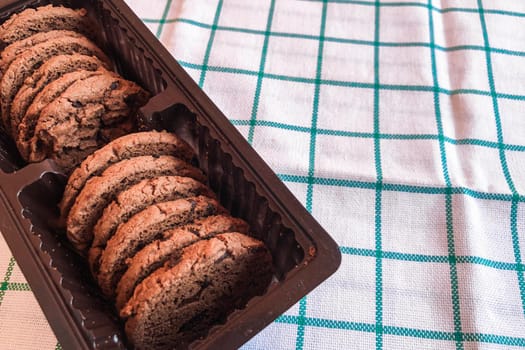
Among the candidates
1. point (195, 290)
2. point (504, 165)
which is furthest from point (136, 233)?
point (504, 165)

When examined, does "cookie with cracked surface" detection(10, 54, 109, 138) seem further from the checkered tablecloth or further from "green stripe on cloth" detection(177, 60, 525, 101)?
"green stripe on cloth" detection(177, 60, 525, 101)

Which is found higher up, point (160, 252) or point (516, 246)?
point (160, 252)

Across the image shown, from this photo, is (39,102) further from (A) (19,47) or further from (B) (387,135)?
(B) (387,135)

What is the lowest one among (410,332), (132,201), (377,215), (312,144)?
(410,332)

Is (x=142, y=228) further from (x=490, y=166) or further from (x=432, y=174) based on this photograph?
(x=490, y=166)

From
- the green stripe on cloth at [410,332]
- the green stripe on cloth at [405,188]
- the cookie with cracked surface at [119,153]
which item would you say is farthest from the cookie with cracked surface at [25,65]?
the green stripe on cloth at [410,332]

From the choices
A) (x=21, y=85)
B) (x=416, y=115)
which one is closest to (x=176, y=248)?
(x=21, y=85)

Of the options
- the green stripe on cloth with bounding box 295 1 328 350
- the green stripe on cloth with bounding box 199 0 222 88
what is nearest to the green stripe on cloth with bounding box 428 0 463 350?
the green stripe on cloth with bounding box 295 1 328 350
